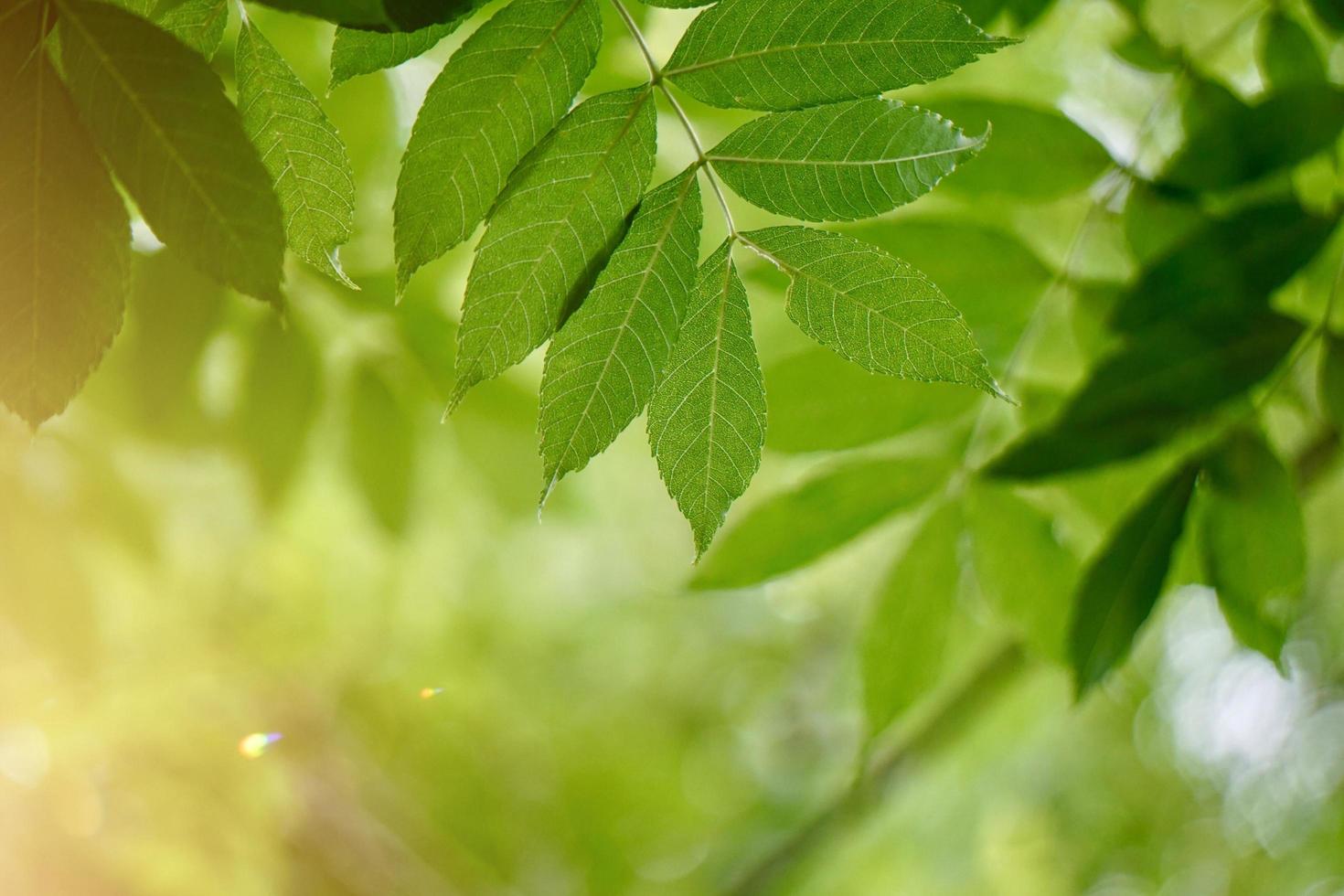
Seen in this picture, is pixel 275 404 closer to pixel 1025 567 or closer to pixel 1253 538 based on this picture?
pixel 1025 567

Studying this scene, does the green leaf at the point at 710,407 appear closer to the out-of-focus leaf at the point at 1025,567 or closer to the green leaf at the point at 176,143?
the green leaf at the point at 176,143

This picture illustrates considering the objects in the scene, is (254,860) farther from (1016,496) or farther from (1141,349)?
(1141,349)

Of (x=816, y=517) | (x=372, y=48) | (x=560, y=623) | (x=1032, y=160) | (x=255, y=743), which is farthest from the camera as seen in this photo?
(x=560, y=623)

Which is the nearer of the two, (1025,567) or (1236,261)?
(1236,261)

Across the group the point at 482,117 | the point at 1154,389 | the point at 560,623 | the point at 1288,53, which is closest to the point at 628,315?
the point at 482,117

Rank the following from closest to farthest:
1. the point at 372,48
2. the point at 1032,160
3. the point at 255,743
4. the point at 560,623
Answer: the point at 372,48 < the point at 1032,160 < the point at 255,743 < the point at 560,623

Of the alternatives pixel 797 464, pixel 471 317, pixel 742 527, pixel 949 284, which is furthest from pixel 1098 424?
pixel 797 464

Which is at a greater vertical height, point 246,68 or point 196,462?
point 196,462
